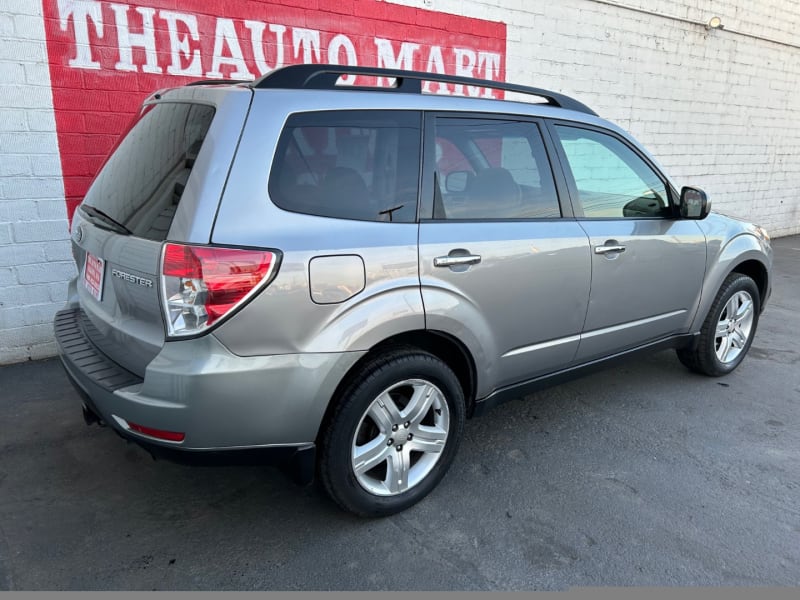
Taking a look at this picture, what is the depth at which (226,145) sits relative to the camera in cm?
226

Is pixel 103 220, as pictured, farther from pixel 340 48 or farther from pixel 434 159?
pixel 340 48

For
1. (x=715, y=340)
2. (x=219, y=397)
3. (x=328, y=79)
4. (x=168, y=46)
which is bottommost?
(x=715, y=340)

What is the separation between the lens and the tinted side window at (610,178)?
134 inches

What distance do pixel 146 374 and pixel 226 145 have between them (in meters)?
0.88

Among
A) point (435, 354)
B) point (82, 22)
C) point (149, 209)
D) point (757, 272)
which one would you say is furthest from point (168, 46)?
point (757, 272)

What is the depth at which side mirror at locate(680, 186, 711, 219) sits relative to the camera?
12.2 ft

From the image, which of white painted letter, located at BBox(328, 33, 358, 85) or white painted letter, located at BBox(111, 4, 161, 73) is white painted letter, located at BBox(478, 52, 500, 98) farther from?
white painted letter, located at BBox(111, 4, 161, 73)

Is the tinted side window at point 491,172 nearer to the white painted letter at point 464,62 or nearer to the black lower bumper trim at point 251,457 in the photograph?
the black lower bumper trim at point 251,457

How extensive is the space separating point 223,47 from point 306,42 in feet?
2.57

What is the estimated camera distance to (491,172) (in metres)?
3.07

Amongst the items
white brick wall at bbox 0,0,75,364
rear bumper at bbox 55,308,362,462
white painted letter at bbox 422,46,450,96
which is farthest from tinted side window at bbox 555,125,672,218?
white brick wall at bbox 0,0,75,364

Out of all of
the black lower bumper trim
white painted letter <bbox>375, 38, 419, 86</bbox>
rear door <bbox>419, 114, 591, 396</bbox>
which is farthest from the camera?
white painted letter <bbox>375, 38, 419, 86</bbox>

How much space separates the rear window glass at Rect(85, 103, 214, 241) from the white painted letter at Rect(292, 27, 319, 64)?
284 centimetres

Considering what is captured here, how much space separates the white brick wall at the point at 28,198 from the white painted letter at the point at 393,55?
2913mm
